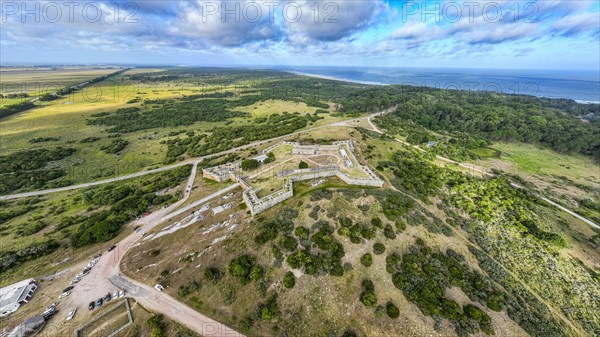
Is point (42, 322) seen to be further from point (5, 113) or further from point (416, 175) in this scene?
point (5, 113)

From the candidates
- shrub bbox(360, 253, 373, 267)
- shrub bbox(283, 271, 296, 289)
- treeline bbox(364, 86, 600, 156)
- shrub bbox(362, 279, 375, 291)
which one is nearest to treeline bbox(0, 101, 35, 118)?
shrub bbox(283, 271, 296, 289)

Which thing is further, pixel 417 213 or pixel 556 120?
pixel 556 120

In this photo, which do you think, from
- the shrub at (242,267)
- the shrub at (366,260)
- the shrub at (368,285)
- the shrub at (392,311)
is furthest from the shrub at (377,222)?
the shrub at (242,267)

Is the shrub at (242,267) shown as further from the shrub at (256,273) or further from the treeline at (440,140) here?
the treeline at (440,140)

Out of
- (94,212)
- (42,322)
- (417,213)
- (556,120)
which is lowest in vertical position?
(42,322)

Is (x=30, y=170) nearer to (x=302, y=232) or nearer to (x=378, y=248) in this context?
(x=302, y=232)

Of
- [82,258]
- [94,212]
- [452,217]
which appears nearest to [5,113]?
[94,212]
